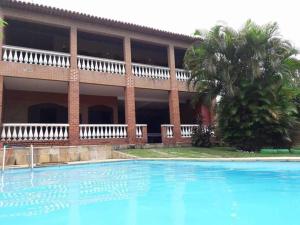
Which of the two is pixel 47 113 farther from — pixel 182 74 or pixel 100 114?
pixel 182 74

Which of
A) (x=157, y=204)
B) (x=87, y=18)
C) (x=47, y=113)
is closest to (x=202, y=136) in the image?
(x=87, y=18)

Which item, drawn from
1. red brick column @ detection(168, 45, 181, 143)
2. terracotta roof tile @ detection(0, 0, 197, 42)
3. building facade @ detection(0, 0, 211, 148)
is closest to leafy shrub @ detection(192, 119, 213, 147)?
building facade @ detection(0, 0, 211, 148)

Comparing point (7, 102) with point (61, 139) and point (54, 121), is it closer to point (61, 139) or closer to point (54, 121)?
point (54, 121)

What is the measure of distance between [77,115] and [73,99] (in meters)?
0.79

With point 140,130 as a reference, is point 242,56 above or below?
above

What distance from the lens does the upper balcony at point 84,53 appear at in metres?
13.3

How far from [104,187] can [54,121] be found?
12.7 meters

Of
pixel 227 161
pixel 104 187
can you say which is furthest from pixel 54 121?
pixel 104 187

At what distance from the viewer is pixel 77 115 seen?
1338 centimetres

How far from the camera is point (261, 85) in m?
14.0

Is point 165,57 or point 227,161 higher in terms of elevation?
point 165,57

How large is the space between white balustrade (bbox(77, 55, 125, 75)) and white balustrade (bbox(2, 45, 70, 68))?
0.72 meters

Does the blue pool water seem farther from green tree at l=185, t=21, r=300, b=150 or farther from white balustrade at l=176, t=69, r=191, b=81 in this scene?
white balustrade at l=176, t=69, r=191, b=81

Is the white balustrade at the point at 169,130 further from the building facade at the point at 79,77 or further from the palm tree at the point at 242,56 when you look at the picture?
the palm tree at the point at 242,56
